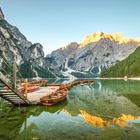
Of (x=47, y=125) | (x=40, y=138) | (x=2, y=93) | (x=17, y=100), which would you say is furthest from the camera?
(x=17, y=100)

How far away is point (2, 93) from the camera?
35375 millimetres

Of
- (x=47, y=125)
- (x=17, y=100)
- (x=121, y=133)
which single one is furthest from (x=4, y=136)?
(x=17, y=100)

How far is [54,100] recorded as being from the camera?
1839 inches

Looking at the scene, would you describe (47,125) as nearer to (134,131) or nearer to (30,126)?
(30,126)

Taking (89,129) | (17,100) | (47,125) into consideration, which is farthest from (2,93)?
(89,129)

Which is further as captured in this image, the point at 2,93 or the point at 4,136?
the point at 2,93

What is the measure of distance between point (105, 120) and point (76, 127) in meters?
5.22

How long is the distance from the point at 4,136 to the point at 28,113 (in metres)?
13.9

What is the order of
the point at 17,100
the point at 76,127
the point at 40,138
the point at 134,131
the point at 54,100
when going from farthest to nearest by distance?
the point at 54,100, the point at 17,100, the point at 76,127, the point at 134,131, the point at 40,138

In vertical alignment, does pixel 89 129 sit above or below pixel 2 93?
below

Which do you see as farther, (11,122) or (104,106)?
(104,106)

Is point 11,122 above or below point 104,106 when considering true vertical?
below

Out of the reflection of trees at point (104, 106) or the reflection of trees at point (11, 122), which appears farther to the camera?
the reflection of trees at point (104, 106)

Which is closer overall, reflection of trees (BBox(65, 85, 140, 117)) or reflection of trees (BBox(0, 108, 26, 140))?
reflection of trees (BBox(0, 108, 26, 140))
